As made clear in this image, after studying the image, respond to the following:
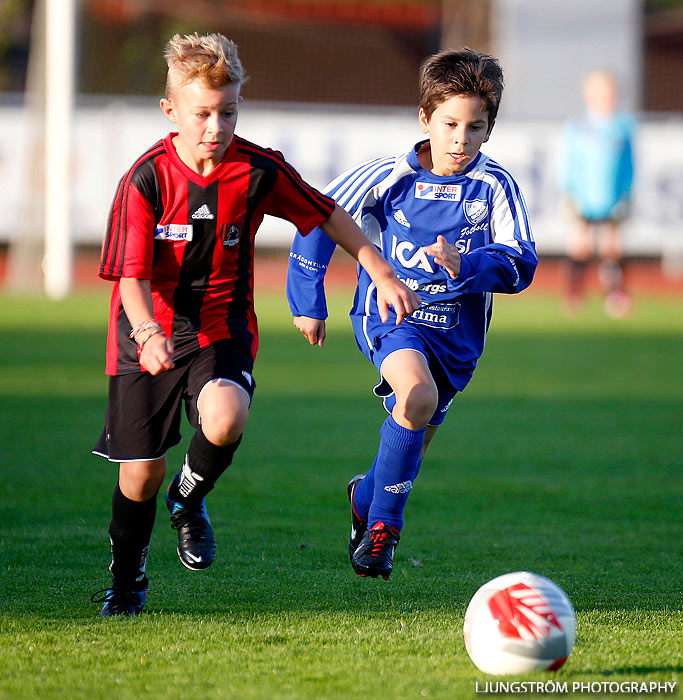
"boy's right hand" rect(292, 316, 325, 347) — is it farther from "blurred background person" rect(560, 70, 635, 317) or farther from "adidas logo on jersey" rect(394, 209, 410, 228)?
"blurred background person" rect(560, 70, 635, 317)

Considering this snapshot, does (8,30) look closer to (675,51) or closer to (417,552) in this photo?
(675,51)

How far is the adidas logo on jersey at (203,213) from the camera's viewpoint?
3.92 metres

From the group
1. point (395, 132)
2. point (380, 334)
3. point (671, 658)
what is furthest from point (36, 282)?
point (671, 658)

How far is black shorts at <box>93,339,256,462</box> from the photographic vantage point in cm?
390

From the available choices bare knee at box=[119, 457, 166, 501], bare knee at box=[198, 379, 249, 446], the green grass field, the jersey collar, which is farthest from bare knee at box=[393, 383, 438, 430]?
the jersey collar

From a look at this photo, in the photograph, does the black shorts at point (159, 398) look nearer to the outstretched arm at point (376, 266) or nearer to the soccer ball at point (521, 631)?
the outstretched arm at point (376, 266)

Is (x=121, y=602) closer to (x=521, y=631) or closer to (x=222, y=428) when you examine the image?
(x=222, y=428)

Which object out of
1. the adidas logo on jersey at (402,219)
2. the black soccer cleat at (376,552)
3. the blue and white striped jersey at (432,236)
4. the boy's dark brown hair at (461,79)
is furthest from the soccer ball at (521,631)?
the boy's dark brown hair at (461,79)

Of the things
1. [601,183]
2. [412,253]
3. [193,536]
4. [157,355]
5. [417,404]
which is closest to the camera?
[157,355]

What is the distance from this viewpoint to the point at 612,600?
407 centimetres

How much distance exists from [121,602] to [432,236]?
1.82 m

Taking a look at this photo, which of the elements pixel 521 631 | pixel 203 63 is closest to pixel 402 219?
pixel 203 63

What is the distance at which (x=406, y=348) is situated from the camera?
176 inches

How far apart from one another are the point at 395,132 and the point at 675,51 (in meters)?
14.0
